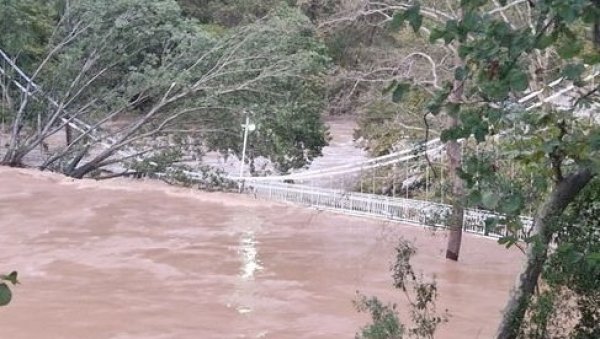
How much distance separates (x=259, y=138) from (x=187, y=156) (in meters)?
1.91

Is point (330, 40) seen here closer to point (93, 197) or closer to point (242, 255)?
point (93, 197)

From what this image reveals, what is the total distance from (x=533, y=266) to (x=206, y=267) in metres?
6.98

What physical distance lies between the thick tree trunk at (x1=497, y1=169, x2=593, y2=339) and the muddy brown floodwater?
409 centimetres

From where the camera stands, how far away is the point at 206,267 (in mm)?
9500

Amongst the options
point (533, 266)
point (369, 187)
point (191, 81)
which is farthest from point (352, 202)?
point (533, 266)

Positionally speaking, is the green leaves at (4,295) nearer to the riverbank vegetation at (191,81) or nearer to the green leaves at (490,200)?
the green leaves at (490,200)

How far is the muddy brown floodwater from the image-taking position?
7.25 metres

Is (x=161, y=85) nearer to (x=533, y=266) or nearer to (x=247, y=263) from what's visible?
(x=247, y=263)

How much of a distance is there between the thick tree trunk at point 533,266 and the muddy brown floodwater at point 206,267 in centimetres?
409

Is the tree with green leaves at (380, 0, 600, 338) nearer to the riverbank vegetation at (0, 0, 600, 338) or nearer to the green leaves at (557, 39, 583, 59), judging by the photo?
the green leaves at (557, 39, 583, 59)

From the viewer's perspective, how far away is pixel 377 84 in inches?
520

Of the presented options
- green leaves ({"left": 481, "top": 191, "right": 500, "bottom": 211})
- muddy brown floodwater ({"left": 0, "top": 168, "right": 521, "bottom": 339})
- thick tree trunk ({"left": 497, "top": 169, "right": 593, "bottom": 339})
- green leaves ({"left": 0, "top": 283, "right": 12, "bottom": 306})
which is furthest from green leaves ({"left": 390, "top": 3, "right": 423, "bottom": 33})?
muddy brown floodwater ({"left": 0, "top": 168, "right": 521, "bottom": 339})

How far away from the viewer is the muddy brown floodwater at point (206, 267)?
7.25 m

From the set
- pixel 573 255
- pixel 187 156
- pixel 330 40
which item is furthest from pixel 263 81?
pixel 573 255
